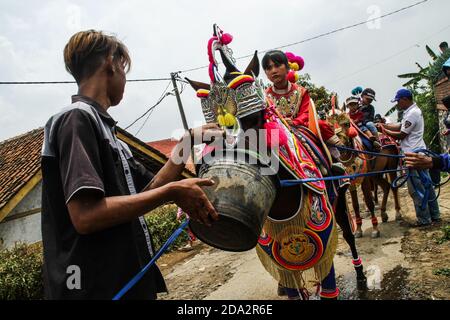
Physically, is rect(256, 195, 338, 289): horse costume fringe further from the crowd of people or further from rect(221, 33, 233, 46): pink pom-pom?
rect(221, 33, 233, 46): pink pom-pom

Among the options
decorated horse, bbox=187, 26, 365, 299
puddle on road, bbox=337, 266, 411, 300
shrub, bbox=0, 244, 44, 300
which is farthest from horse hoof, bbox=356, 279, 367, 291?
shrub, bbox=0, 244, 44, 300

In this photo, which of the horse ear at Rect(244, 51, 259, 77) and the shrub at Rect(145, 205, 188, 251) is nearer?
the horse ear at Rect(244, 51, 259, 77)

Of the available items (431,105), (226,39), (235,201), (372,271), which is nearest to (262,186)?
(235,201)

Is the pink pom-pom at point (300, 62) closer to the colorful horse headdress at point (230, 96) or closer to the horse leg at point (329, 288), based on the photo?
the colorful horse headdress at point (230, 96)

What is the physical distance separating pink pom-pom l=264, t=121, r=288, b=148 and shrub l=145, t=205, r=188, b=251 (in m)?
7.45

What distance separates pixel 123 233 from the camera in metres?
1.59

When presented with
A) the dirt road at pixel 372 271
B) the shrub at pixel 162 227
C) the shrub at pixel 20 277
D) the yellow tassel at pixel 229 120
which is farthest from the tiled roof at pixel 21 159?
the yellow tassel at pixel 229 120

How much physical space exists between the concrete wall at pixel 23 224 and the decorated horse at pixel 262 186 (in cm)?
809

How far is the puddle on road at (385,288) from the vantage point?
391cm

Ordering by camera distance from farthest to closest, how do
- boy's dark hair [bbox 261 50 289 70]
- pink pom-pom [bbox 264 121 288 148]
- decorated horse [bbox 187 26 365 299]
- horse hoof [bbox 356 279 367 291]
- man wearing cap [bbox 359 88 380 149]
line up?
man wearing cap [bbox 359 88 380 149]
horse hoof [bbox 356 279 367 291]
boy's dark hair [bbox 261 50 289 70]
pink pom-pom [bbox 264 121 288 148]
decorated horse [bbox 187 26 365 299]

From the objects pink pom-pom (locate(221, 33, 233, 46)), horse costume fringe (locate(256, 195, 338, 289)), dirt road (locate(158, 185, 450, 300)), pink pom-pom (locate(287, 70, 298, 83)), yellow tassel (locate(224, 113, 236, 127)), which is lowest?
dirt road (locate(158, 185, 450, 300))

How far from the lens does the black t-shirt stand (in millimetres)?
1398

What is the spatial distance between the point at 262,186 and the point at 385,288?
124 inches

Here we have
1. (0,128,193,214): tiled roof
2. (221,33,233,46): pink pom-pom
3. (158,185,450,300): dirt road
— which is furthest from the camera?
(0,128,193,214): tiled roof
